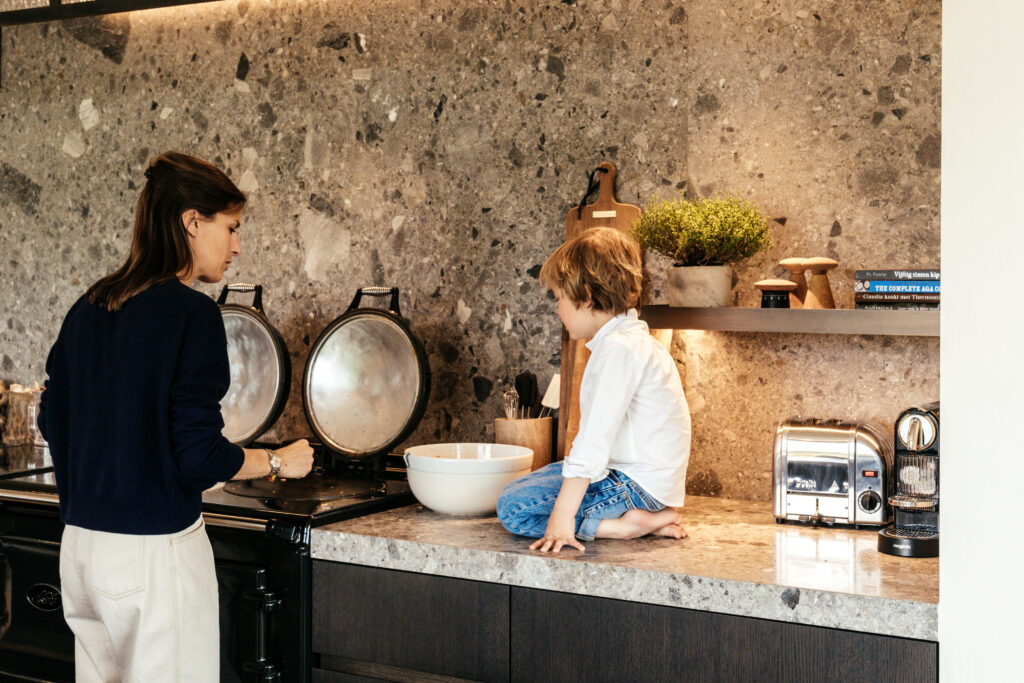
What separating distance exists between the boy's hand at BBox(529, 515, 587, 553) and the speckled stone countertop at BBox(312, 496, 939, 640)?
0.02 metres

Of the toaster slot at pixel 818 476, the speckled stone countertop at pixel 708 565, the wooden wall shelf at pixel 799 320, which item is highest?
the wooden wall shelf at pixel 799 320

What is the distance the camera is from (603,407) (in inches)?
68.6

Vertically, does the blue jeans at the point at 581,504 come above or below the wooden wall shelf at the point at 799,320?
below

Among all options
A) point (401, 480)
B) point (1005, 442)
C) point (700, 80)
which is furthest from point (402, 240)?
point (1005, 442)

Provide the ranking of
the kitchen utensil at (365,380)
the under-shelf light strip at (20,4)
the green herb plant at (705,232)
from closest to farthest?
the green herb plant at (705,232), the kitchen utensil at (365,380), the under-shelf light strip at (20,4)

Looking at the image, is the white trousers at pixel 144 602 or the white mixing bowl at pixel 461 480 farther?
the white mixing bowl at pixel 461 480

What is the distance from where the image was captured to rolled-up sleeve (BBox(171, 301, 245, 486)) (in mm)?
1545

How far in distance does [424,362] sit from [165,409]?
839 millimetres

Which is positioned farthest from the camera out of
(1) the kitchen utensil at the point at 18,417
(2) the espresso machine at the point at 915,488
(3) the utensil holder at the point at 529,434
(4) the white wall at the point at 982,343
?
(1) the kitchen utensil at the point at 18,417

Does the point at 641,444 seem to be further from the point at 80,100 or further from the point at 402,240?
the point at 80,100

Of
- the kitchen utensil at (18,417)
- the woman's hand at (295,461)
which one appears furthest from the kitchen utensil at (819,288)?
the kitchen utensil at (18,417)

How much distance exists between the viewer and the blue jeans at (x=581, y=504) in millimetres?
1758

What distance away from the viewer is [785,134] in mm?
2078

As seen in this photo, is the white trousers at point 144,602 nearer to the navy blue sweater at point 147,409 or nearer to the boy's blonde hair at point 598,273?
the navy blue sweater at point 147,409
